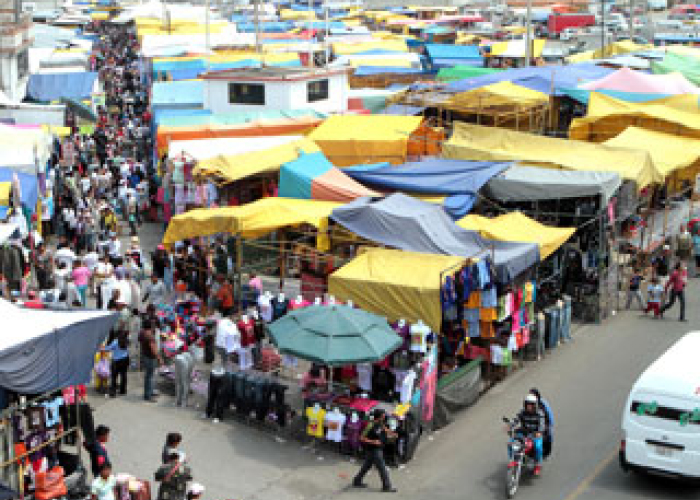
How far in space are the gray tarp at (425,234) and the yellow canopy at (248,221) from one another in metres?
0.65

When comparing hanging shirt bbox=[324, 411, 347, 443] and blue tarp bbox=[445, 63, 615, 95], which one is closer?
hanging shirt bbox=[324, 411, 347, 443]

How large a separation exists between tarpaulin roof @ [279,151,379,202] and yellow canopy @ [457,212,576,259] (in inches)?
121

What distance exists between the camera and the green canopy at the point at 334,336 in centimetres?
1473

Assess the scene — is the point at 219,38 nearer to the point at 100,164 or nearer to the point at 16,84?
the point at 16,84

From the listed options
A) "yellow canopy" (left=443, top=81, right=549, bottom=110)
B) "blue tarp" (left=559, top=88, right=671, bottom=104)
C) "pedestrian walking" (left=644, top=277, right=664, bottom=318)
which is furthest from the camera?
"blue tarp" (left=559, top=88, right=671, bottom=104)

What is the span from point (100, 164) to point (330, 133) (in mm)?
11053

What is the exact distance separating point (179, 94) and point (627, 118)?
1581 centimetres

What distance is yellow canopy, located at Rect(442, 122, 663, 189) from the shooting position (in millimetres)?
24062

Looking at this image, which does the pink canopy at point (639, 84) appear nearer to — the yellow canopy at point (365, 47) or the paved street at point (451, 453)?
the paved street at point (451, 453)

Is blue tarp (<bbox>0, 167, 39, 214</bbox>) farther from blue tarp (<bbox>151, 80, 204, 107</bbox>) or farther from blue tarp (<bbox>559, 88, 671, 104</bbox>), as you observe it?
blue tarp (<bbox>559, 88, 671, 104</bbox>)

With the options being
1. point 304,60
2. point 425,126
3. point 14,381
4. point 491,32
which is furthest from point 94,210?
point 491,32

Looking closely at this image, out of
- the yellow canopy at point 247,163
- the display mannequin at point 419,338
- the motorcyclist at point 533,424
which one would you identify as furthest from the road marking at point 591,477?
the yellow canopy at point 247,163

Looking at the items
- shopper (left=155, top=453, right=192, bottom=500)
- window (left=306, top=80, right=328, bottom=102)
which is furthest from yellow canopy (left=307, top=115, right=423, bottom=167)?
shopper (left=155, top=453, right=192, bottom=500)

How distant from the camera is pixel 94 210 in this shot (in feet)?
92.1
